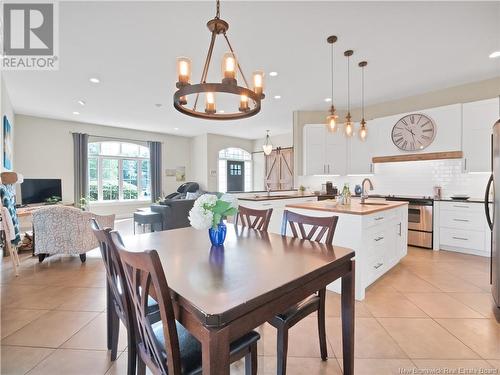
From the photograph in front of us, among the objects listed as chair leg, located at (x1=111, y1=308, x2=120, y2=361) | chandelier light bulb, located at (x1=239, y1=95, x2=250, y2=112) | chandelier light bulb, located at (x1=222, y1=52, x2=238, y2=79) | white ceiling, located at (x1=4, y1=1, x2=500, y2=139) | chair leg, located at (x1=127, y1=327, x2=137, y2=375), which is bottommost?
chair leg, located at (x1=111, y1=308, x2=120, y2=361)

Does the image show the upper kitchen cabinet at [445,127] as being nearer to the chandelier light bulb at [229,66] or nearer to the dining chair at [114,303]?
the chandelier light bulb at [229,66]

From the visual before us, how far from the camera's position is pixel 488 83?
12.8 ft

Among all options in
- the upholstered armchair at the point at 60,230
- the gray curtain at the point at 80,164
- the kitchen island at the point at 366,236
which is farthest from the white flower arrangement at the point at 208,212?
the gray curtain at the point at 80,164

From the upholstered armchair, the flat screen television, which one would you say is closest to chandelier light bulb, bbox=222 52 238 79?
the upholstered armchair

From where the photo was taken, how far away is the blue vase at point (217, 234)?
1506 mm

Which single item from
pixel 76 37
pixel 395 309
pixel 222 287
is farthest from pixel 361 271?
pixel 76 37

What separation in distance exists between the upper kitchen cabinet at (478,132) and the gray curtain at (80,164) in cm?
860

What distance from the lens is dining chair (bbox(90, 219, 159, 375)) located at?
3.88 feet

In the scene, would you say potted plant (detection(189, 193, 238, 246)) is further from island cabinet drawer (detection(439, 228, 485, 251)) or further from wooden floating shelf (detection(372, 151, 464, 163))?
wooden floating shelf (detection(372, 151, 464, 163))

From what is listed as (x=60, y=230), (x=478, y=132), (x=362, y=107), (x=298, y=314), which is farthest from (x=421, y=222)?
(x=60, y=230)

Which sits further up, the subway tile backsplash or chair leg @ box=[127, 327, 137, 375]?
the subway tile backsplash

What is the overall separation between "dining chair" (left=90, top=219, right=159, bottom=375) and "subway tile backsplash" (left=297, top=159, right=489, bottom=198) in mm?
5047

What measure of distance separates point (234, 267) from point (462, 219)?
14.2 feet

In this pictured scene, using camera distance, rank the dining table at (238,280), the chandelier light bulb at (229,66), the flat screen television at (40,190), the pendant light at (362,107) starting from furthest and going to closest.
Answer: the flat screen television at (40,190), the pendant light at (362,107), the chandelier light bulb at (229,66), the dining table at (238,280)
